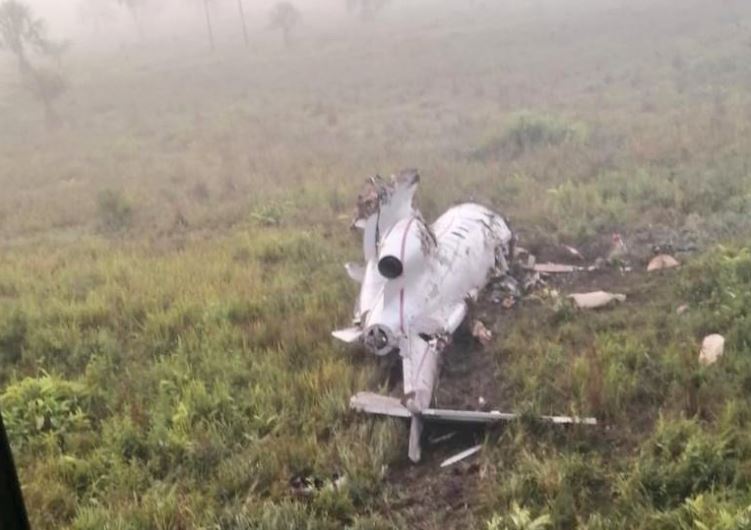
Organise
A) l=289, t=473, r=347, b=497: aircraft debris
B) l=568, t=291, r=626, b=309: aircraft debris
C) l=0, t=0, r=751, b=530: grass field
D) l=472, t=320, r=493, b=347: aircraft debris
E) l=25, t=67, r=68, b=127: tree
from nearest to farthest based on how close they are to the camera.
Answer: l=0, t=0, r=751, b=530: grass field → l=289, t=473, r=347, b=497: aircraft debris → l=472, t=320, r=493, b=347: aircraft debris → l=568, t=291, r=626, b=309: aircraft debris → l=25, t=67, r=68, b=127: tree

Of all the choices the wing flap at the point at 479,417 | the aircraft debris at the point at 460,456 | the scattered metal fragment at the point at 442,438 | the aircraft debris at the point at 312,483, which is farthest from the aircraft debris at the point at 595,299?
the aircraft debris at the point at 312,483

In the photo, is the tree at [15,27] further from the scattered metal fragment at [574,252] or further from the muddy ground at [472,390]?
the muddy ground at [472,390]

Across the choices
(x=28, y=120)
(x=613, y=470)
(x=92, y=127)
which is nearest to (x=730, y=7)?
(x=92, y=127)

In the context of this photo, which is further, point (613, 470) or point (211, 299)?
point (211, 299)

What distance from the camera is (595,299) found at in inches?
301

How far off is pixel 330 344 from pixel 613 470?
114 inches

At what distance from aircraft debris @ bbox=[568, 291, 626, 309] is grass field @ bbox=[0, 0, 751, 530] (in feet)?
0.44

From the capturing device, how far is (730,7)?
35.2m

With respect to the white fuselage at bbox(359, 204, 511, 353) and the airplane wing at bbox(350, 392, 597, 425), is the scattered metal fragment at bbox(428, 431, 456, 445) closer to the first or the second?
the airplane wing at bbox(350, 392, 597, 425)

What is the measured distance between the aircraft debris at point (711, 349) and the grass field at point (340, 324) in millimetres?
89

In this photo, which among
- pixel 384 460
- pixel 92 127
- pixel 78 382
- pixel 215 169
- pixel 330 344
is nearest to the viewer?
pixel 384 460

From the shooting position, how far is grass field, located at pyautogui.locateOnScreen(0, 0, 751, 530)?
472 centimetres

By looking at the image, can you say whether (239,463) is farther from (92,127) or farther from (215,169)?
(92,127)

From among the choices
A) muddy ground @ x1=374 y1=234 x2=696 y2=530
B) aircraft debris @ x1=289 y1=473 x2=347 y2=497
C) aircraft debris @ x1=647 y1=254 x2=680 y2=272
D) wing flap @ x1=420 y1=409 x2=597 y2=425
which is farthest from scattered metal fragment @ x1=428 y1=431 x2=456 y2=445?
aircraft debris @ x1=647 y1=254 x2=680 y2=272
